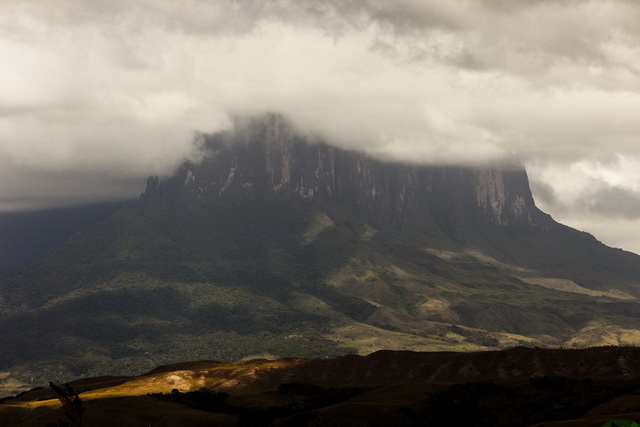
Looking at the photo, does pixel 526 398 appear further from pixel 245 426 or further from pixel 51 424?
pixel 51 424

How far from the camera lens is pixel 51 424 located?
191500 mm

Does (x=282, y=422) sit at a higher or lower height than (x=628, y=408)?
lower

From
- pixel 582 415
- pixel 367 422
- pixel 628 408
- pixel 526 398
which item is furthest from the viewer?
pixel 526 398

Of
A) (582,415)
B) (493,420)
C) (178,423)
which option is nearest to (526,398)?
(493,420)

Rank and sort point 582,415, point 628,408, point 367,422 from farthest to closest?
1. point 367,422
2. point 582,415
3. point 628,408

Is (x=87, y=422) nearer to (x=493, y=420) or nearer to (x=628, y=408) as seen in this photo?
(x=493, y=420)

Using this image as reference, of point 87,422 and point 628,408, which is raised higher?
point 628,408

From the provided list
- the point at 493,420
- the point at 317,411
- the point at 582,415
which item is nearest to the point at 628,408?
the point at 582,415

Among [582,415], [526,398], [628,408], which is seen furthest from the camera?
[526,398]

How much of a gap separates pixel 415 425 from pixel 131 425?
69.1 metres

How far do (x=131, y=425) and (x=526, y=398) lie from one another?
9686 cm

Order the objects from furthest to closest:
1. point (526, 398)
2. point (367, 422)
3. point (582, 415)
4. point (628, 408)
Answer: point (526, 398)
point (367, 422)
point (582, 415)
point (628, 408)

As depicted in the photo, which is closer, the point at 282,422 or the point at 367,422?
the point at 367,422

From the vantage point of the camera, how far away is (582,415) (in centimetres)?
16862
